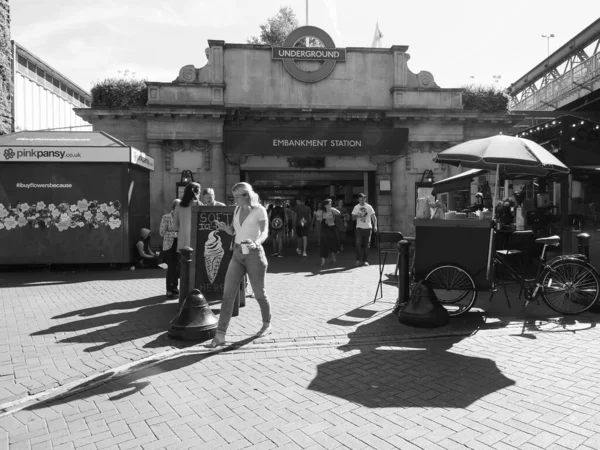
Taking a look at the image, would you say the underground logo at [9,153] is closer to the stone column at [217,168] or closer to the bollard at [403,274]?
the stone column at [217,168]

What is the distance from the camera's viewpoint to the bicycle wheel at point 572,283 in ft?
21.1

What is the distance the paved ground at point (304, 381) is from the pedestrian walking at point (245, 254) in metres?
0.41

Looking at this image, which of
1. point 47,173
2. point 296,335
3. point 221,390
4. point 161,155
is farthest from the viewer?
point 161,155

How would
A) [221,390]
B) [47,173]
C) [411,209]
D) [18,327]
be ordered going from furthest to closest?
[411,209]
[47,173]
[18,327]
[221,390]

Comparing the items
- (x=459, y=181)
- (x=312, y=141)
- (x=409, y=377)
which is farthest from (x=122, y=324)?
(x=312, y=141)

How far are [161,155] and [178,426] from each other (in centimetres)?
1437

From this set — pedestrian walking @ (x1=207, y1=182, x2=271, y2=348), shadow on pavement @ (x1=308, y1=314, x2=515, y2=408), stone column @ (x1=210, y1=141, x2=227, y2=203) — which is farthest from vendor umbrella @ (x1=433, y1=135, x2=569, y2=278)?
stone column @ (x1=210, y1=141, x2=227, y2=203)

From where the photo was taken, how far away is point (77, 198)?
1103 cm

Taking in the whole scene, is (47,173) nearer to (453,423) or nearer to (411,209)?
(453,423)

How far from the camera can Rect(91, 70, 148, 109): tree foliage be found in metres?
16.5

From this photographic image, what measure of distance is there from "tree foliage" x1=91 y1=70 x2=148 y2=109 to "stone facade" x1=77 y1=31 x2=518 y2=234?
0.59m

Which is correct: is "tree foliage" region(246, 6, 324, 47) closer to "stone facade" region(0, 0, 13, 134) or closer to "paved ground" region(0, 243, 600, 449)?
"stone facade" region(0, 0, 13, 134)

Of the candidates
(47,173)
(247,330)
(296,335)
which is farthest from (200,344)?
(47,173)

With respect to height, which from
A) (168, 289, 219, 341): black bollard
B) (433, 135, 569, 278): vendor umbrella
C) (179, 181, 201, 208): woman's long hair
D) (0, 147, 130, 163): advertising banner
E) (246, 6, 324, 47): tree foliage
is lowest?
(168, 289, 219, 341): black bollard
